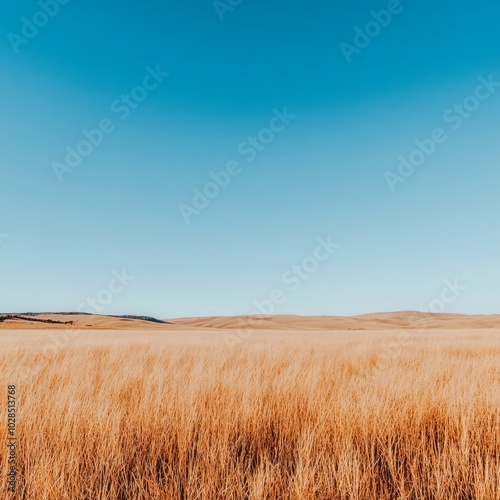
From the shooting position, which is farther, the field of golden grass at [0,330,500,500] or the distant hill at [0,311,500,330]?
the distant hill at [0,311,500,330]

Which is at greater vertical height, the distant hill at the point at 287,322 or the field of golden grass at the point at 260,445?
the field of golden grass at the point at 260,445

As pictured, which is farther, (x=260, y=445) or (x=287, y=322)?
(x=287, y=322)

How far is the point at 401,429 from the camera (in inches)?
118

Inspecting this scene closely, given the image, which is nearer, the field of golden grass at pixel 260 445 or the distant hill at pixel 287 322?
the field of golden grass at pixel 260 445

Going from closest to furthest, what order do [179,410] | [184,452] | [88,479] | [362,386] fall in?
[88,479], [184,452], [179,410], [362,386]

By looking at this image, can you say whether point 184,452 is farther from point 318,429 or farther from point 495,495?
point 495,495

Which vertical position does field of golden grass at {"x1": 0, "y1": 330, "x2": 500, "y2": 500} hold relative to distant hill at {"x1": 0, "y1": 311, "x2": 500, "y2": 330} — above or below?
above

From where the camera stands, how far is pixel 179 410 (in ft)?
10.9

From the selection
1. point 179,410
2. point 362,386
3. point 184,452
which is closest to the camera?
point 184,452

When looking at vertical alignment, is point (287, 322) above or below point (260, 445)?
below

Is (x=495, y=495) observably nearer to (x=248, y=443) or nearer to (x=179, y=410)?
(x=248, y=443)

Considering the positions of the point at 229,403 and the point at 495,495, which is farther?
the point at 229,403

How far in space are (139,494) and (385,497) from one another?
1.49m

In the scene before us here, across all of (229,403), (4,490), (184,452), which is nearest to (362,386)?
(229,403)
